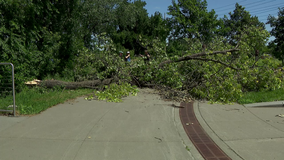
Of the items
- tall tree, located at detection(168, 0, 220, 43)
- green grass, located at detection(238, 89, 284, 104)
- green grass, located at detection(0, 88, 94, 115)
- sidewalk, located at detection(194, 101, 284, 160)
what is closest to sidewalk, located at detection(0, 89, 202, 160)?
green grass, located at detection(0, 88, 94, 115)

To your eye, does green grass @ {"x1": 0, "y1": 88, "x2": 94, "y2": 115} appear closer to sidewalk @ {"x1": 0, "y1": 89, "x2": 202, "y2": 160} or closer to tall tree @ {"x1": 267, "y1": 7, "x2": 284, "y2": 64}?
sidewalk @ {"x1": 0, "y1": 89, "x2": 202, "y2": 160}

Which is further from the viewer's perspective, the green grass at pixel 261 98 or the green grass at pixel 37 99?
the green grass at pixel 261 98

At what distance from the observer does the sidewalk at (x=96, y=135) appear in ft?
13.5

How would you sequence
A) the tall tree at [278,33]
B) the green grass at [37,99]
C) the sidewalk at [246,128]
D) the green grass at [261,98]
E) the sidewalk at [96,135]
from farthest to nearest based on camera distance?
the tall tree at [278,33] < the green grass at [261,98] < the green grass at [37,99] < the sidewalk at [246,128] < the sidewalk at [96,135]

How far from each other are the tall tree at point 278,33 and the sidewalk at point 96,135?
1999cm

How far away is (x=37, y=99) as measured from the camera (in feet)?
24.6

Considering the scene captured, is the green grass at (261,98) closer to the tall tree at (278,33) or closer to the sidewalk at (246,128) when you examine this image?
the sidewalk at (246,128)

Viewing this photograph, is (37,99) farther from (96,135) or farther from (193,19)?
(193,19)

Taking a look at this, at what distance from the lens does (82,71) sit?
10547 millimetres

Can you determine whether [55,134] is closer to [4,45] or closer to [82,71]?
[4,45]

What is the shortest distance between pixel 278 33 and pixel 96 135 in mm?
23098

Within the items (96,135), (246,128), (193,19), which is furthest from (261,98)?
(193,19)

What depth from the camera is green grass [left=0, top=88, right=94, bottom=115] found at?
6.33 meters

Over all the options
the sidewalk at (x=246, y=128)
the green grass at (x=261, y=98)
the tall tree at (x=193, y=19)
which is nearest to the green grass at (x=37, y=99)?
the sidewalk at (x=246, y=128)
